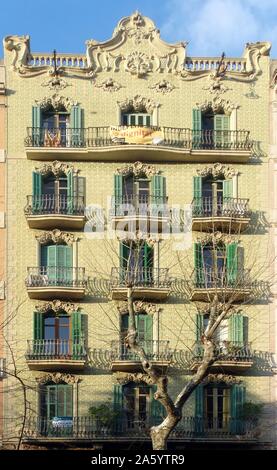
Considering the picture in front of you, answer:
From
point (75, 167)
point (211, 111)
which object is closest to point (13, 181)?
point (75, 167)

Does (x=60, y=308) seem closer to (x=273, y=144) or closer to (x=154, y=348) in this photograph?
(x=154, y=348)

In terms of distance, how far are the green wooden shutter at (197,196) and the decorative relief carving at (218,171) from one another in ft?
0.96

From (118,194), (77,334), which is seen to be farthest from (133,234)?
(77,334)

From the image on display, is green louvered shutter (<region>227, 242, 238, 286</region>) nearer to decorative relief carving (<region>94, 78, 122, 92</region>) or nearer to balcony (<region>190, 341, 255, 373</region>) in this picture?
balcony (<region>190, 341, 255, 373</region>)

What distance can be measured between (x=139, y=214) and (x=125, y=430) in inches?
335

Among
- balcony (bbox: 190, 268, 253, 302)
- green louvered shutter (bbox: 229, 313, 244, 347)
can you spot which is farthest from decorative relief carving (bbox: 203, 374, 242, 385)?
balcony (bbox: 190, 268, 253, 302)

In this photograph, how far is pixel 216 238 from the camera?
48.6m

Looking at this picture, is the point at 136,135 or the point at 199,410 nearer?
the point at 199,410

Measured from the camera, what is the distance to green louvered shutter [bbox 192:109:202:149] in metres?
49.3

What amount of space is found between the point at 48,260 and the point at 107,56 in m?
8.87

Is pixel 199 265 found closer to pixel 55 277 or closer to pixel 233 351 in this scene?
pixel 233 351

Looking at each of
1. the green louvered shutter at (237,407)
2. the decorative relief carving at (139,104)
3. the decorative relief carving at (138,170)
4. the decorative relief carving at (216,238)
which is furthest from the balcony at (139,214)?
the green louvered shutter at (237,407)

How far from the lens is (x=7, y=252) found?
4838cm

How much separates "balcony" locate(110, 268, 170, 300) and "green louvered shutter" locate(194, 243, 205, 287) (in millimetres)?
1177
